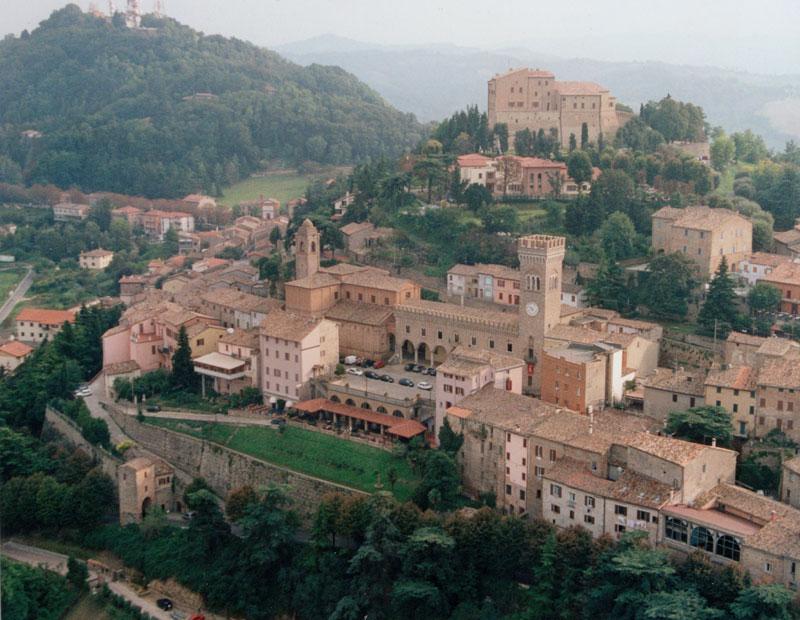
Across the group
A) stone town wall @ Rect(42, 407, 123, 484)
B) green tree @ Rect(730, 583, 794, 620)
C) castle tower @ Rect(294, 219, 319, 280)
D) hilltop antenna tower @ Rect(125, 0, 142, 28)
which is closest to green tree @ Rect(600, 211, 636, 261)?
castle tower @ Rect(294, 219, 319, 280)

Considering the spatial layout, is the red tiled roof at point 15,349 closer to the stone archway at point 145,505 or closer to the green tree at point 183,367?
the green tree at point 183,367

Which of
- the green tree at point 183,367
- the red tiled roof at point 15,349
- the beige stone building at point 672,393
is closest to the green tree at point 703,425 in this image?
the beige stone building at point 672,393

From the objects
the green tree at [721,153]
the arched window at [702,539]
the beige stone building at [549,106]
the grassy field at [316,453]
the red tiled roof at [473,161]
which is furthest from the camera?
the beige stone building at [549,106]

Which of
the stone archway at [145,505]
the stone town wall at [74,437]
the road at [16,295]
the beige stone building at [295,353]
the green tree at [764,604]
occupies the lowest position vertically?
the stone archway at [145,505]

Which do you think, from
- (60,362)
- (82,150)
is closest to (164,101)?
(82,150)

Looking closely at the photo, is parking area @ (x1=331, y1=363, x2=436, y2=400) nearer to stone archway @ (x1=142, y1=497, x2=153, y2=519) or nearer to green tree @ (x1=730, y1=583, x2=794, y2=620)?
stone archway @ (x1=142, y1=497, x2=153, y2=519)

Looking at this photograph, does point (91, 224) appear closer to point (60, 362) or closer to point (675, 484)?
point (60, 362)

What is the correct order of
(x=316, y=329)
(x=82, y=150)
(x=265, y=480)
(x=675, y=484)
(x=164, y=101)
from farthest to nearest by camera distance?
(x=164, y=101) < (x=82, y=150) < (x=316, y=329) < (x=265, y=480) < (x=675, y=484)
